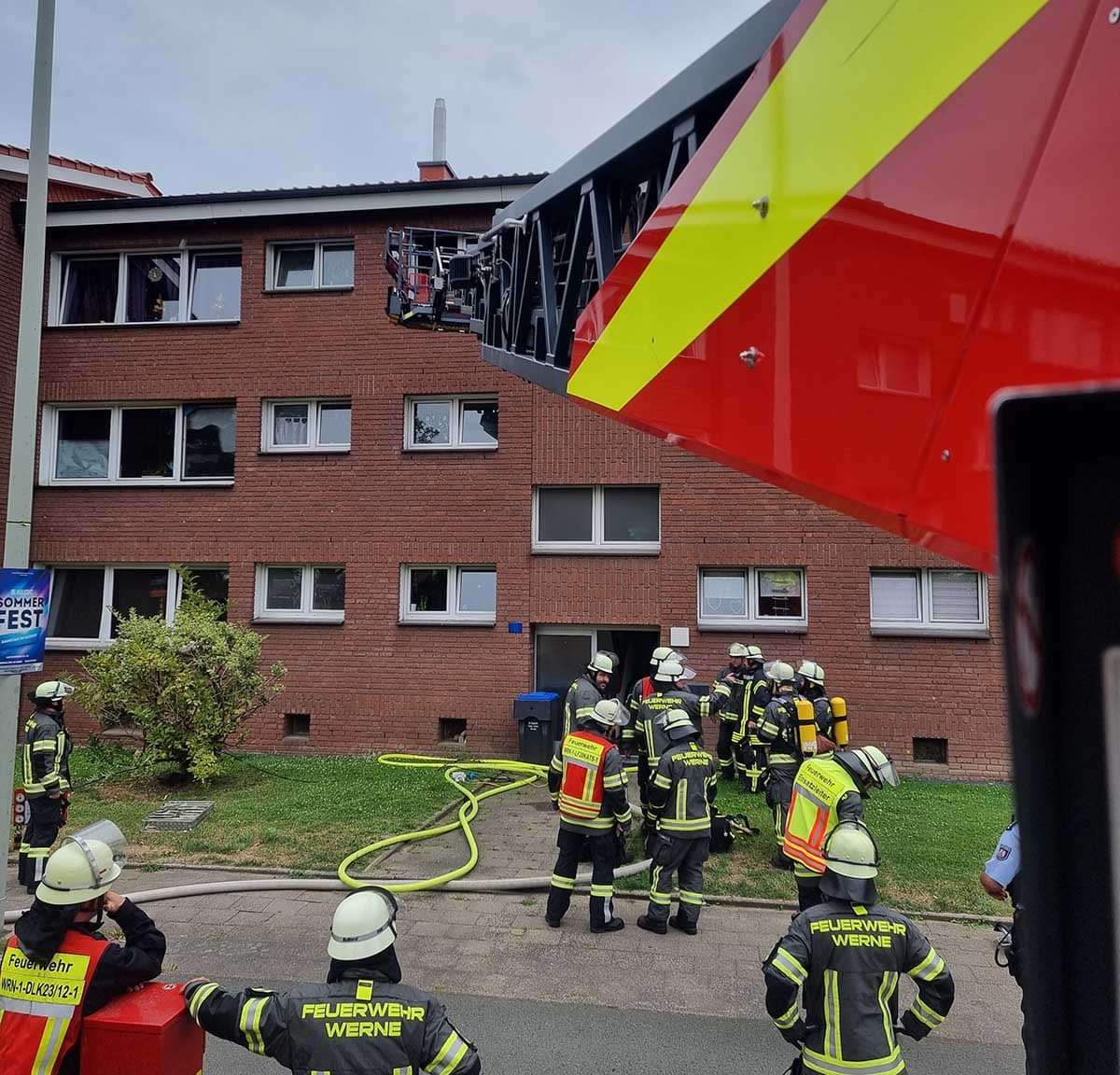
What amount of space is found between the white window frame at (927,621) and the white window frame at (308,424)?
893 cm

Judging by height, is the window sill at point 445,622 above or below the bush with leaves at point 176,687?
Answer: above

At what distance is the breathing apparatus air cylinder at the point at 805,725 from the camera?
715 cm

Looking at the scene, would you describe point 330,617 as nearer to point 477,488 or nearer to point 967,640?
point 477,488

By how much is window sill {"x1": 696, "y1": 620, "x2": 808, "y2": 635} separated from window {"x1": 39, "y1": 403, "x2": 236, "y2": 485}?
8.31 metres

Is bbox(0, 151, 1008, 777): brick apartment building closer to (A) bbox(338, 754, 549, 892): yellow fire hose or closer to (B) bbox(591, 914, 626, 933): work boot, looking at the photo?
(A) bbox(338, 754, 549, 892): yellow fire hose

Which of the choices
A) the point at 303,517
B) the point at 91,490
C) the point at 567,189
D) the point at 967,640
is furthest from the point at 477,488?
the point at 567,189

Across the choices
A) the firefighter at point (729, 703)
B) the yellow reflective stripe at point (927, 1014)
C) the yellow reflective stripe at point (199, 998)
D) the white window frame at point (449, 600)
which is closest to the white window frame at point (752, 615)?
the firefighter at point (729, 703)

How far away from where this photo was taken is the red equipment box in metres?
2.86

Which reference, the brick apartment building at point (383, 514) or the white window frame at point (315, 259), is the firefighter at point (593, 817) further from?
the white window frame at point (315, 259)

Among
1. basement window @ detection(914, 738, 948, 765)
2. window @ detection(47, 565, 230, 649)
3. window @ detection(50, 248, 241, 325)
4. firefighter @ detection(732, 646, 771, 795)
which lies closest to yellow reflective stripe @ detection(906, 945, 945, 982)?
firefighter @ detection(732, 646, 771, 795)

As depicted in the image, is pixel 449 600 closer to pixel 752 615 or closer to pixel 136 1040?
pixel 752 615

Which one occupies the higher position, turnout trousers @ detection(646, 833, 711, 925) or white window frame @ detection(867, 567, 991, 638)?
white window frame @ detection(867, 567, 991, 638)

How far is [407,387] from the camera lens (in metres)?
13.2

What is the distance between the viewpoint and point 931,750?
1180 cm
